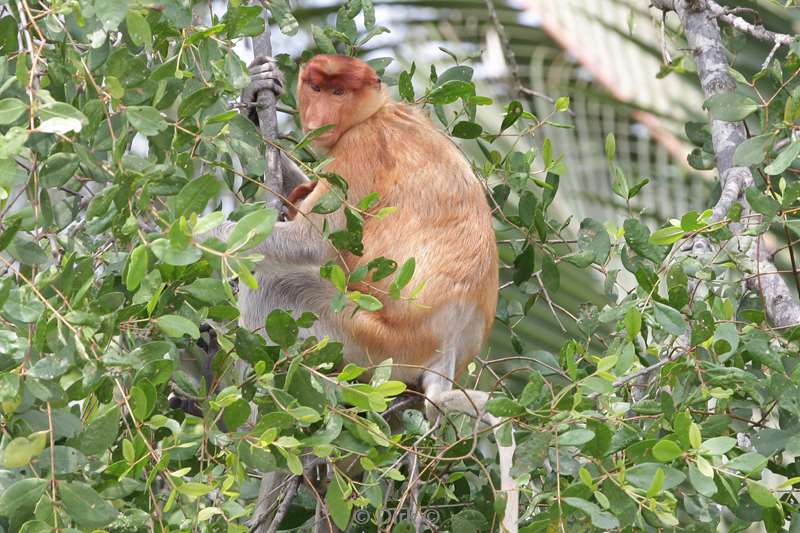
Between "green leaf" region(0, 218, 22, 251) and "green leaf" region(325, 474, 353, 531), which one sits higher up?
"green leaf" region(0, 218, 22, 251)

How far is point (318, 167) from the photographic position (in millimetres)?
2035

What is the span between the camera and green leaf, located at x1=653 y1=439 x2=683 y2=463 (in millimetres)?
1721

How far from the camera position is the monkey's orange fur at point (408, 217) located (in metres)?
2.79

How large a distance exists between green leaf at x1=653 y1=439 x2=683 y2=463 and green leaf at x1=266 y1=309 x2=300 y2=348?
24.0 inches

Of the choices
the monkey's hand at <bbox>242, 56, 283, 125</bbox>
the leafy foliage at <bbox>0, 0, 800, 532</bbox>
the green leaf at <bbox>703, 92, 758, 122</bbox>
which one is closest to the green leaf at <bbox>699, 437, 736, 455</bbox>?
the leafy foliage at <bbox>0, 0, 800, 532</bbox>

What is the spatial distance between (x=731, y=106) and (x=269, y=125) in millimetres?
1081

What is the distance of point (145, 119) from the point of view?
166cm

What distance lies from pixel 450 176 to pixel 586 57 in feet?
8.26

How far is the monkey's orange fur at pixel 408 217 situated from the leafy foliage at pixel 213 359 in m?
0.59

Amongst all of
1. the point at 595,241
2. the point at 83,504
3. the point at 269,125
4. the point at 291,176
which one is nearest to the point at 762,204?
the point at 595,241

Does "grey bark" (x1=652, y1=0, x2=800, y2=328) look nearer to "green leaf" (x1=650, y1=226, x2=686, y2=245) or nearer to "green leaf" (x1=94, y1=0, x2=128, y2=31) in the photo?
"green leaf" (x1=650, y1=226, x2=686, y2=245)

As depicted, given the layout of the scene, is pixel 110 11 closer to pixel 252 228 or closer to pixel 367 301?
pixel 252 228

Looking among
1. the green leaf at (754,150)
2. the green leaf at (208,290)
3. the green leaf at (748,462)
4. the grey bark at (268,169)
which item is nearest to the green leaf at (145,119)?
the green leaf at (208,290)

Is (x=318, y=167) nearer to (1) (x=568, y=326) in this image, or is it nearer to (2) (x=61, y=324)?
(2) (x=61, y=324)
